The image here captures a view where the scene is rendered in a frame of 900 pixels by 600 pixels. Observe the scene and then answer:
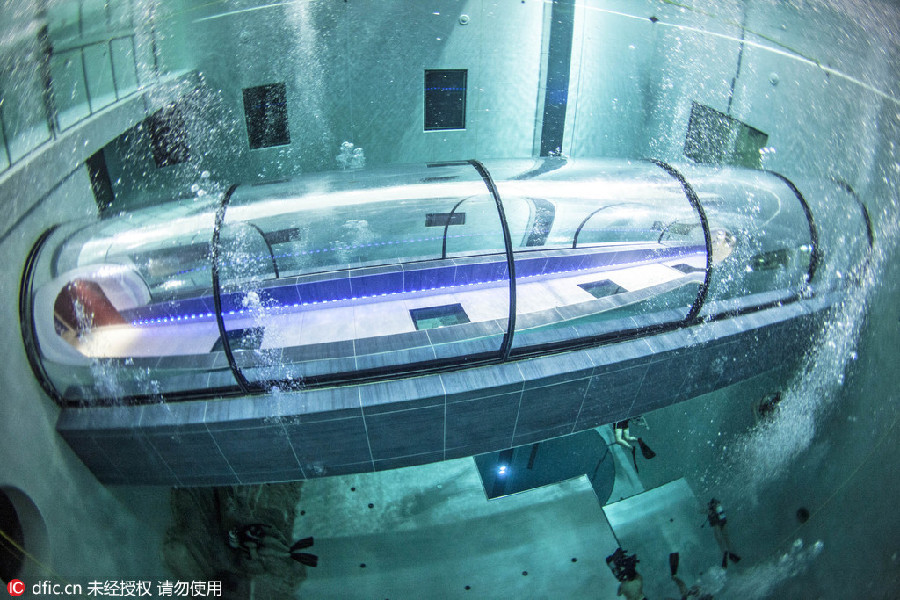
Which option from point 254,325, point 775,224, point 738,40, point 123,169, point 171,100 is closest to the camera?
point 254,325

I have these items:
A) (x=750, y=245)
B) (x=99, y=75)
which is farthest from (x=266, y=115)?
(x=750, y=245)

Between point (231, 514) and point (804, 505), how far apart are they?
337 centimetres

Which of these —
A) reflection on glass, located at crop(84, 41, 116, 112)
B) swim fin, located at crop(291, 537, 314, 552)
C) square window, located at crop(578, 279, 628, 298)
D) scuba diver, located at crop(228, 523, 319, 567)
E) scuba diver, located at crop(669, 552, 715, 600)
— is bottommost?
scuba diver, located at crop(669, 552, 715, 600)

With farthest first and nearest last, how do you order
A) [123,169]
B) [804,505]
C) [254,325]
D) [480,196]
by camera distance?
[123,169] < [480,196] < [254,325] < [804,505]

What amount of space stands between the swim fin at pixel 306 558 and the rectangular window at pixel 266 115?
13.0 feet

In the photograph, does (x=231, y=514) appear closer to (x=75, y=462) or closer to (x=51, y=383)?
(x=75, y=462)

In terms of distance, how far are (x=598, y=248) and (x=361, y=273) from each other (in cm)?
168

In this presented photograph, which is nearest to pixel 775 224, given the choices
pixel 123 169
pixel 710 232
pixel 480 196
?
pixel 710 232

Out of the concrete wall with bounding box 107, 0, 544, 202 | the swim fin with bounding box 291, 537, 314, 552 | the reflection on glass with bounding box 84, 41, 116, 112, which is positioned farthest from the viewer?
the concrete wall with bounding box 107, 0, 544, 202

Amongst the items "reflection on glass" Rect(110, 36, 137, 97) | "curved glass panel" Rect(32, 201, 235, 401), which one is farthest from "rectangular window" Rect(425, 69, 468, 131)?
"curved glass panel" Rect(32, 201, 235, 401)

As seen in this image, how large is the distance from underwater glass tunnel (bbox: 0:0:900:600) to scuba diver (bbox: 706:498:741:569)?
0.02 metres

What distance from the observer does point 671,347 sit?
226 centimetres

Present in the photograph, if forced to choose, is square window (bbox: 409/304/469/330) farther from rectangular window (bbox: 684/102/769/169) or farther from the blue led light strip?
rectangular window (bbox: 684/102/769/169)

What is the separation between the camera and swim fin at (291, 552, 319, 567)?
2.55 metres
